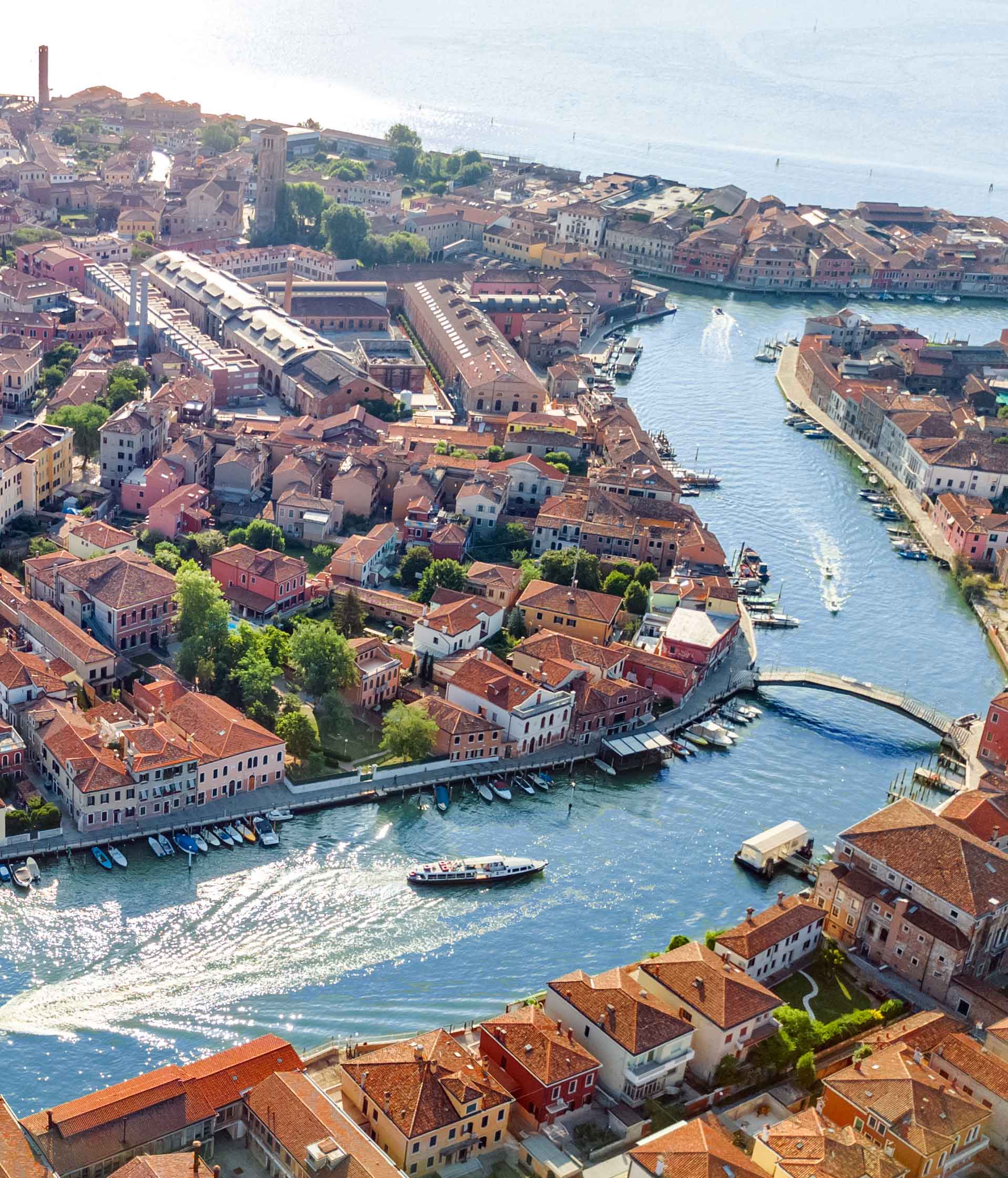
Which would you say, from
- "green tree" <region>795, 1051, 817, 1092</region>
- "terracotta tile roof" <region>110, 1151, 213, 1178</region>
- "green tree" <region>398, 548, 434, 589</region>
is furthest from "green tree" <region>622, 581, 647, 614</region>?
"terracotta tile roof" <region>110, 1151, 213, 1178</region>

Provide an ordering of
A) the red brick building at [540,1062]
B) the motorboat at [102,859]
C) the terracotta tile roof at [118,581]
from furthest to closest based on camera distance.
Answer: the terracotta tile roof at [118,581], the motorboat at [102,859], the red brick building at [540,1062]

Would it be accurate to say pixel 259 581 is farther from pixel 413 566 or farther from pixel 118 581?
pixel 413 566

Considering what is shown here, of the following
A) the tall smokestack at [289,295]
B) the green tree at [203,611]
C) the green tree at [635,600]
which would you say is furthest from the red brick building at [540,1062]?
the tall smokestack at [289,295]

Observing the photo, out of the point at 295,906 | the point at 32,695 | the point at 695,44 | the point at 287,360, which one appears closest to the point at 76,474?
the point at 287,360

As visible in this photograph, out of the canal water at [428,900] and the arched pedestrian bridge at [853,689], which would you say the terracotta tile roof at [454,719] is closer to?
the canal water at [428,900]

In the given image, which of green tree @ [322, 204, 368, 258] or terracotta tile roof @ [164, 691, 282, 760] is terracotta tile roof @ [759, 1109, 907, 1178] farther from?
green tree @ [322, 204, 368, 258]

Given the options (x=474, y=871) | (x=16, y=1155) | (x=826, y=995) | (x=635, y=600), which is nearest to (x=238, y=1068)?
(x=16, y=1155)
